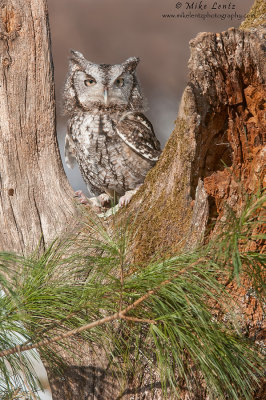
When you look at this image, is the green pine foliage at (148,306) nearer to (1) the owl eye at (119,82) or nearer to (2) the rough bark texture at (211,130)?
(2) the rough bark texture at (211,130)

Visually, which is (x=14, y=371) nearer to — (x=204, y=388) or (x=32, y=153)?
(x=204, y=388)

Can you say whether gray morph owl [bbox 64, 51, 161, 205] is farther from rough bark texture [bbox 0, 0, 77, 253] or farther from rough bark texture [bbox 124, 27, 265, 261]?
rough bark texture [bbox 124, 27, 265, 261]

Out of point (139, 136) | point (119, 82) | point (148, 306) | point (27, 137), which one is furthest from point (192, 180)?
point (119, 82)

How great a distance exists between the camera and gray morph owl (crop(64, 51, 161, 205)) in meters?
2.35

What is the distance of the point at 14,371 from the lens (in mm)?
1145

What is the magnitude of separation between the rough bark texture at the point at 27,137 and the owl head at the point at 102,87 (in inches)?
26.6

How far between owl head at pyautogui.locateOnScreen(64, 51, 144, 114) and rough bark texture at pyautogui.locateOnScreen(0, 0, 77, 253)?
676 millimetres

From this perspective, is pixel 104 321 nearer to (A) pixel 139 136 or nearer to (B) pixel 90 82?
(A) pixel 139 136

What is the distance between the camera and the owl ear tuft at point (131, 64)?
2.59m

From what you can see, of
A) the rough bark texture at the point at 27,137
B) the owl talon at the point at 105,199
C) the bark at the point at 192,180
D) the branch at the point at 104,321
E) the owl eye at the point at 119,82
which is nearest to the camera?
the branch at the point at 104,321

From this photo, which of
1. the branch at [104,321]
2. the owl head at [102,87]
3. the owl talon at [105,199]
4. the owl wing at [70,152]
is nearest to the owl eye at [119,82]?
the owl head at [102,87]

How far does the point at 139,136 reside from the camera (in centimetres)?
232

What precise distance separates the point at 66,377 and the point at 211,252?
0.70 meters

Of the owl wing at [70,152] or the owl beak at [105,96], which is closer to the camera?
the owl beak at [105,96]
